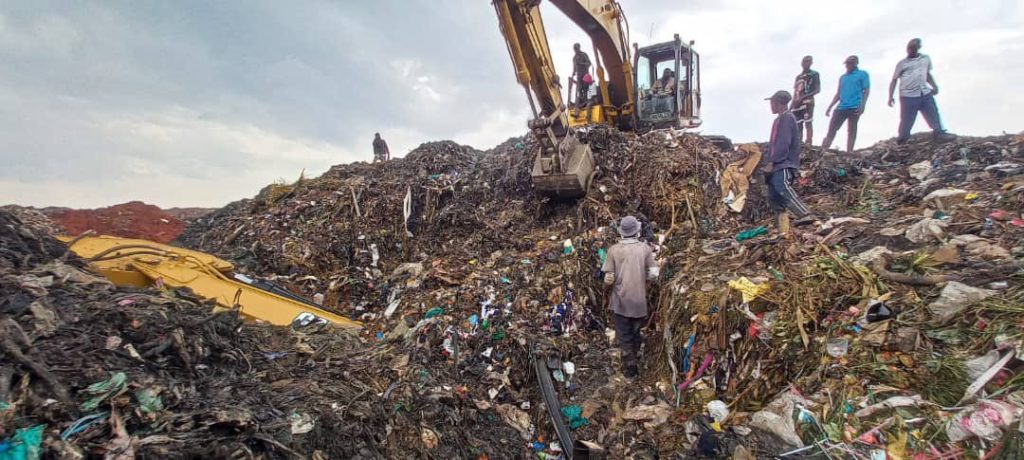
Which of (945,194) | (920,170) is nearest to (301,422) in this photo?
(945,194)

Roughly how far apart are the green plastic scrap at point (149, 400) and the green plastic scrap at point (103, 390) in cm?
8

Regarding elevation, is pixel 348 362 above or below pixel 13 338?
below

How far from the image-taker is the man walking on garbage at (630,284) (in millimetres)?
3734

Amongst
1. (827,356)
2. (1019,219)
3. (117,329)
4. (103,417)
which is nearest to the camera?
(103,417)

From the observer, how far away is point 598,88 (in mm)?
6832

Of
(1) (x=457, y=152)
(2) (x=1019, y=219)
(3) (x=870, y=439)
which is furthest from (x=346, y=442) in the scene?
(1) (x=457, y=152)

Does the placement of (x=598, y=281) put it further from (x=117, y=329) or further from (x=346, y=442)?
(x=117, y=329)

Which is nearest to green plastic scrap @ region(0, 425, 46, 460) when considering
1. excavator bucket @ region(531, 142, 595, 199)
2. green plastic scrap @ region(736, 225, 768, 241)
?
excavator bucket @ region(531, 142, 595, 199)

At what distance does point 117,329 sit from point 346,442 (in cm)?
139

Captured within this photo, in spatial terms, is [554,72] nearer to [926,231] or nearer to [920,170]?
[926,231]

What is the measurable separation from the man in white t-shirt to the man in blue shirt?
584 millimetres

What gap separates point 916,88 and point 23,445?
8.32 meters

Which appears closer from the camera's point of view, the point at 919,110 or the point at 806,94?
the point at 919,110

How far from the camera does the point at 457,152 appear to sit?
8305 mm
